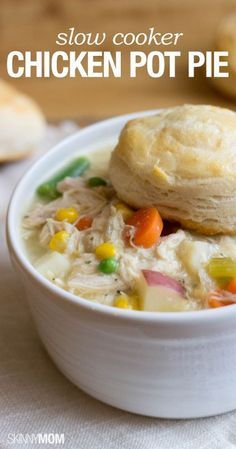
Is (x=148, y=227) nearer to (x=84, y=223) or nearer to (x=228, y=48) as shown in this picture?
(x=84, y=223)

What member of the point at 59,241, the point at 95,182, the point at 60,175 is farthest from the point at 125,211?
the point at 60,175

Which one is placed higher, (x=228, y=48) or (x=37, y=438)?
(x=228, y=48)

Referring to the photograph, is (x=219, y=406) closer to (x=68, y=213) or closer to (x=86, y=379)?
(x=86, y=379)

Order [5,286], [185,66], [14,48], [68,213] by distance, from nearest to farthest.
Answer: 1. [68,213]
2. [5,286]
3. [185,66]
4. [14,48]

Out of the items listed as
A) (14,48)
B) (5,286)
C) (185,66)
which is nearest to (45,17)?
(14,48)

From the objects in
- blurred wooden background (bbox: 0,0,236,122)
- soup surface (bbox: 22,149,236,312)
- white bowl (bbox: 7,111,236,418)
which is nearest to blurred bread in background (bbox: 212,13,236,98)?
blurred wooden background (bbox: 0,0,236,122)
